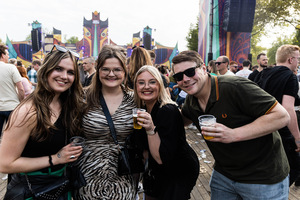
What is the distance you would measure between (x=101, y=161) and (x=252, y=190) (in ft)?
4.26

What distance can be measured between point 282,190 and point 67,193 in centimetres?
179

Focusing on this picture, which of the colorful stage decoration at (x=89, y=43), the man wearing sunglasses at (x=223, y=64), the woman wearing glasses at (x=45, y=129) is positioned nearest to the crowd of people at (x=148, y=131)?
the woman wearing glasses at (x=45, y=129)

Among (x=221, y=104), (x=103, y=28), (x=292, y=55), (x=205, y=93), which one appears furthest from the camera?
(x=103, y=28)

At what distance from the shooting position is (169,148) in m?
1.79

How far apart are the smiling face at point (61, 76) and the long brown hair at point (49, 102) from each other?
Answer: 0.03m

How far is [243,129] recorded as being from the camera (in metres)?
1.54

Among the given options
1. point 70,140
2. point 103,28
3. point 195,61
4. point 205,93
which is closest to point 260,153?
point 205,93

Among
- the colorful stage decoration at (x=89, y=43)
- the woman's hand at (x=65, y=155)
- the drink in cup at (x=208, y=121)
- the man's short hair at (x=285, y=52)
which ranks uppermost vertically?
the colorful stage decoration at (x=89, y=43)

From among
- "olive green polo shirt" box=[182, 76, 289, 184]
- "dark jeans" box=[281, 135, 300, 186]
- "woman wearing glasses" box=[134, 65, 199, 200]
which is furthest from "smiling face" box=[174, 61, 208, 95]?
"dark jeans" box=[281, 135, 300, 186]

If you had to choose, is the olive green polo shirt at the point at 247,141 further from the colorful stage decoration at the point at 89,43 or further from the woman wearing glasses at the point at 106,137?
the colorful stage decoration at the point at 89,43

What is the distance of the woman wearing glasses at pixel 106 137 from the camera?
1.86 metres

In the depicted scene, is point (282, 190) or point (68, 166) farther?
point (68, 166)

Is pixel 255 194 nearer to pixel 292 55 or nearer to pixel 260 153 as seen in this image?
pixel 260 153

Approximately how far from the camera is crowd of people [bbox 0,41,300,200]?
1.54m
